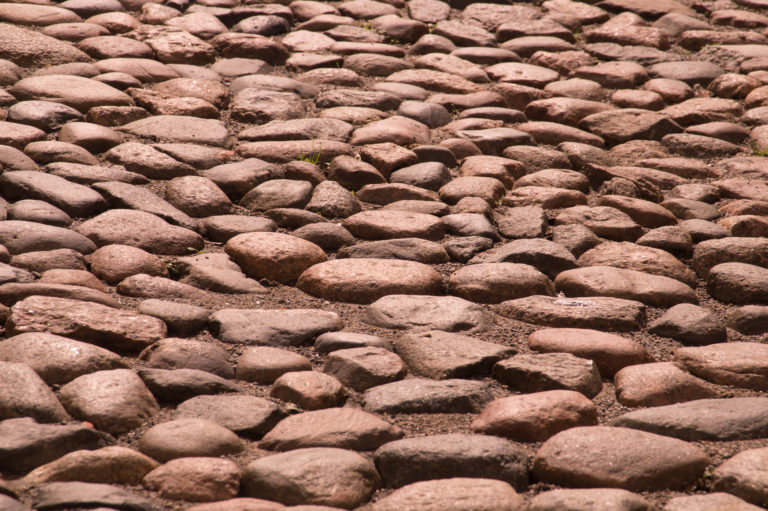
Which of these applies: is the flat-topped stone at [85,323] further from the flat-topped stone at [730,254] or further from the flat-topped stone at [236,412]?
the flat-topped stone at [730,254]

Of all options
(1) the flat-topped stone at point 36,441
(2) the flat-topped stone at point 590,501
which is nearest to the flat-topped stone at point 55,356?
(1) the flat-topped stone at point 36,441

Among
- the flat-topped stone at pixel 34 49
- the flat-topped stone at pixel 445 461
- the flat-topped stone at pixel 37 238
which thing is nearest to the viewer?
the flat-topped stone at pixel 445 461

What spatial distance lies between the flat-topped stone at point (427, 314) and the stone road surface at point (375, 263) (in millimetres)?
11

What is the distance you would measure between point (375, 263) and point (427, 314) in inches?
14.2

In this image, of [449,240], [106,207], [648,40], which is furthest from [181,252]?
[648,40]

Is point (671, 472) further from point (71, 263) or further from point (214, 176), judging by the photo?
point (214, 176)

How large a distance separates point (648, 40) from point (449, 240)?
279 cm

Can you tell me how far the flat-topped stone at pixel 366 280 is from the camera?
2.87 metres

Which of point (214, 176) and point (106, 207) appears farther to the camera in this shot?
point (214, 176)

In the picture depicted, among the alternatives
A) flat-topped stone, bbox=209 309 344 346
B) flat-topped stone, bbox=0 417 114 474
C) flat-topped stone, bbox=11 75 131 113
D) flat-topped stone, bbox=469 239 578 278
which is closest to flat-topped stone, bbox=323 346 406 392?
flat-topped stone, bbox=209 309 344 346

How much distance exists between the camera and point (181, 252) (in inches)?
120

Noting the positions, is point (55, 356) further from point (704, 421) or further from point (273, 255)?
point (704, 421)

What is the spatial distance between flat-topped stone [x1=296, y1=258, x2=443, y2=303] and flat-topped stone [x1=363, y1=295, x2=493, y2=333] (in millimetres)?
79

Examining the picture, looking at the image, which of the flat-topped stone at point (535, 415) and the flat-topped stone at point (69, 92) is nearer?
the flat-topped stone at point (535, 415)
